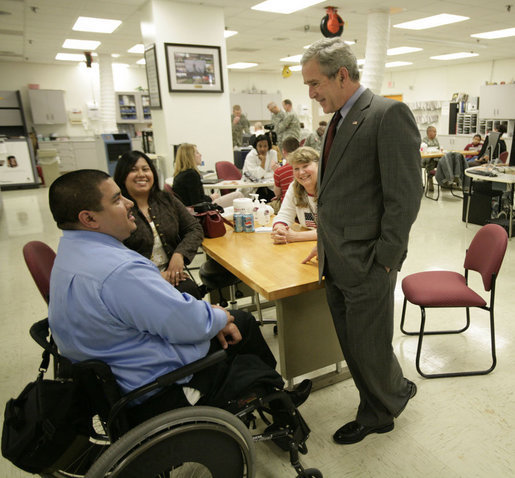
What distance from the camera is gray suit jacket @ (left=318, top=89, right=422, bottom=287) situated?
1.38 meters

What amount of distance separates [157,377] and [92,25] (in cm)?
738

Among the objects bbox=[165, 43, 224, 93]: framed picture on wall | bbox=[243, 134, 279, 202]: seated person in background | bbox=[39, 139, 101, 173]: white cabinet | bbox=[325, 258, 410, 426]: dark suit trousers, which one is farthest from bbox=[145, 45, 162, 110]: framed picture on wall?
bbox=[39, 139, 101, 173]: white cabinet

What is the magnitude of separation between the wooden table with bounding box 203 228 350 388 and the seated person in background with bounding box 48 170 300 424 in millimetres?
493

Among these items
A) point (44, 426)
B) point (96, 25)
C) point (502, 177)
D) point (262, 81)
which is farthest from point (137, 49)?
point (44, 426)

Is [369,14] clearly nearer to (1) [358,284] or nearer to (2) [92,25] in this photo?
(2) [92,25]

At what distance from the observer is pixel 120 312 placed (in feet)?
3.76

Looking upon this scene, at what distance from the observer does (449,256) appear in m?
4.11

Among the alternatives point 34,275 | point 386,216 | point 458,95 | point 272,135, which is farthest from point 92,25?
point 458,95

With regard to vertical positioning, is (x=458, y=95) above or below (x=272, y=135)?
above

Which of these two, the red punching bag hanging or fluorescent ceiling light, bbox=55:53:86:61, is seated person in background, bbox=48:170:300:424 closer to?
the red punching bag hanging

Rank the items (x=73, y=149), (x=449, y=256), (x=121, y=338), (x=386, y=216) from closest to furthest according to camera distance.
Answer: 1. (x=121, y=338)
2. (x=386, y=216)
3. (x=449, y=256)
4. (x=73, y=149)

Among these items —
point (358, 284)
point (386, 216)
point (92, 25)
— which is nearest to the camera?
point (386, 216)

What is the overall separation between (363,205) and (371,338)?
0.55 meters

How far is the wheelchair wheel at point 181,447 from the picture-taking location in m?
1.07
